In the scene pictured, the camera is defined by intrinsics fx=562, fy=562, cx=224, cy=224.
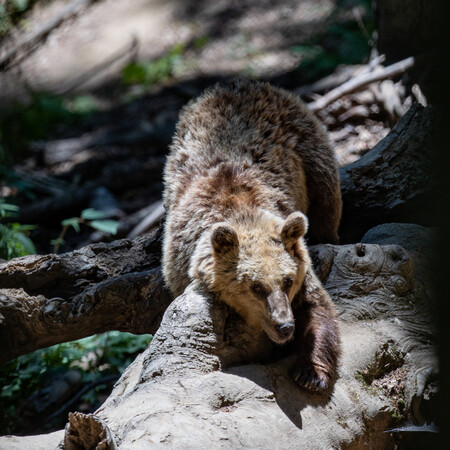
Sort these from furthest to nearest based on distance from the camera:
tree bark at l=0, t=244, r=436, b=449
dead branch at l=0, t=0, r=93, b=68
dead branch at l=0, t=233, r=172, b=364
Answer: dead branch at l=0, t=0, r=93, b=68
dead branch at l=0, t=233, r=172, b=364
tree bark at l=0, t=244, r=436, b=449

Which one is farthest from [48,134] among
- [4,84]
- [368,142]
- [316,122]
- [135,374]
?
[135,374]

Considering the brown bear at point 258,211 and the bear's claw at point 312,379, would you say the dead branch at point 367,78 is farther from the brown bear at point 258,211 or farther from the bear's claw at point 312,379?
the bear's claw at point 312,379

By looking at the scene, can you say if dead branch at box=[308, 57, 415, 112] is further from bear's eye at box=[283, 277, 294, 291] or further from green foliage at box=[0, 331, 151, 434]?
bear's eye at box=[283, 277, 294, 291]

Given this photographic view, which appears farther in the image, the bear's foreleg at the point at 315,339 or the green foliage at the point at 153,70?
the green foliage at the point at 153,70

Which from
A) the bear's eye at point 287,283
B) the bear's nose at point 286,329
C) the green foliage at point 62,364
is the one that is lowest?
the green foliage at point 62,364

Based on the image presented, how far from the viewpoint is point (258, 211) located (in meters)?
5.25

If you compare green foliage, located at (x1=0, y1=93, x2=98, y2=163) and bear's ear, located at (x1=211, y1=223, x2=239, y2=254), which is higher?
green foliage, located at (x1=0, y1=93, x2=98, y2=163)

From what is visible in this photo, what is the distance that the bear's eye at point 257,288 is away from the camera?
4548mm

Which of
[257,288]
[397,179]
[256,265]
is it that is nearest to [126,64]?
[397,179]

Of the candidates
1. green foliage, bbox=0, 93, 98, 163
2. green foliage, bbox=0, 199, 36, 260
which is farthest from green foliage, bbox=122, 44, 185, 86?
green foliage, bbox=0, 199, 36, 260

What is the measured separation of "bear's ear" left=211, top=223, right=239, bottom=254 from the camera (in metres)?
4.63

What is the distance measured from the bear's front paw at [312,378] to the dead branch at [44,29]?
39.6 feet

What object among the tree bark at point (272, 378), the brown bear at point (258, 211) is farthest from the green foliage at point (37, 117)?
the tree bark at point (272, 378)

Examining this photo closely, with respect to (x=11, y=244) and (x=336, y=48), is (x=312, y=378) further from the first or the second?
(x=336, y=48)
